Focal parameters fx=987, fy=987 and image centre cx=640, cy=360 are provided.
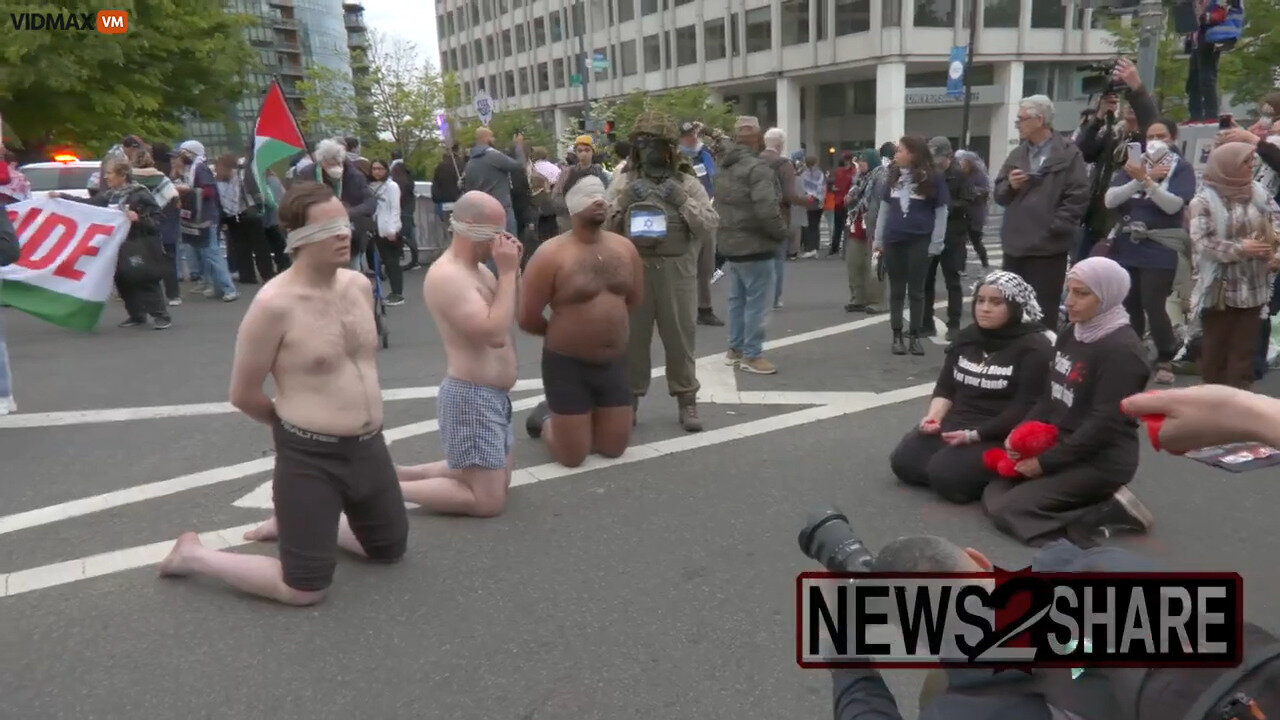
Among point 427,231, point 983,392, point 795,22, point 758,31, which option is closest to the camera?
point 983,392

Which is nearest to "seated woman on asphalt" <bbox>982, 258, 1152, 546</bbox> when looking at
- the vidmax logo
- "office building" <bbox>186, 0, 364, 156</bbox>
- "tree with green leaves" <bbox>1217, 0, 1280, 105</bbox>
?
"tree with green leaves" <bbox>1217, 0, 1280, 105</bbox>

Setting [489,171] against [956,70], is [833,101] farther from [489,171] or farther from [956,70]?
[489,171]

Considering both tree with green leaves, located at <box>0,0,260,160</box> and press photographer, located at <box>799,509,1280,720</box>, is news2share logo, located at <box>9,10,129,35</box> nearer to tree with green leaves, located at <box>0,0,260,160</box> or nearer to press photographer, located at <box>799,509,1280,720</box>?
tree with green leaves, located at <box>0,0,260,160</box>

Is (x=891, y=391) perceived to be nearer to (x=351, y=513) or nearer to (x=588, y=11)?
(x=351, y=513)

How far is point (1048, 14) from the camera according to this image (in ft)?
136

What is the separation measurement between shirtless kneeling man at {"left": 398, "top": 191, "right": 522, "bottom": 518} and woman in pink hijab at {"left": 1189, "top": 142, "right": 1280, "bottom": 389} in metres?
4.40

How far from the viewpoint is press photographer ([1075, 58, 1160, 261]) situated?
25.0 ft

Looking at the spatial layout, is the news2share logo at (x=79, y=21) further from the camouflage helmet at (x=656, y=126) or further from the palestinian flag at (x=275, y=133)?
the camouflage helmet at (x=656, y=126)

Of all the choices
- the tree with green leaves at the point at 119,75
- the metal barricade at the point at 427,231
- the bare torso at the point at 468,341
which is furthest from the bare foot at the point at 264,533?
the tree with green leaves at the point at 119,75

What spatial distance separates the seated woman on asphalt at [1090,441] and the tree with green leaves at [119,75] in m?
23.2

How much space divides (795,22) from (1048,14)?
34.8 feet

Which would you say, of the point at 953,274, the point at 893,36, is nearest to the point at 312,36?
the point at 893,36

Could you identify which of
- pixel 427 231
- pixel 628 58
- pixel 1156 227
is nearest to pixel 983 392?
pixel 1156 227

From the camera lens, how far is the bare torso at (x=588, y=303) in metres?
5.29
